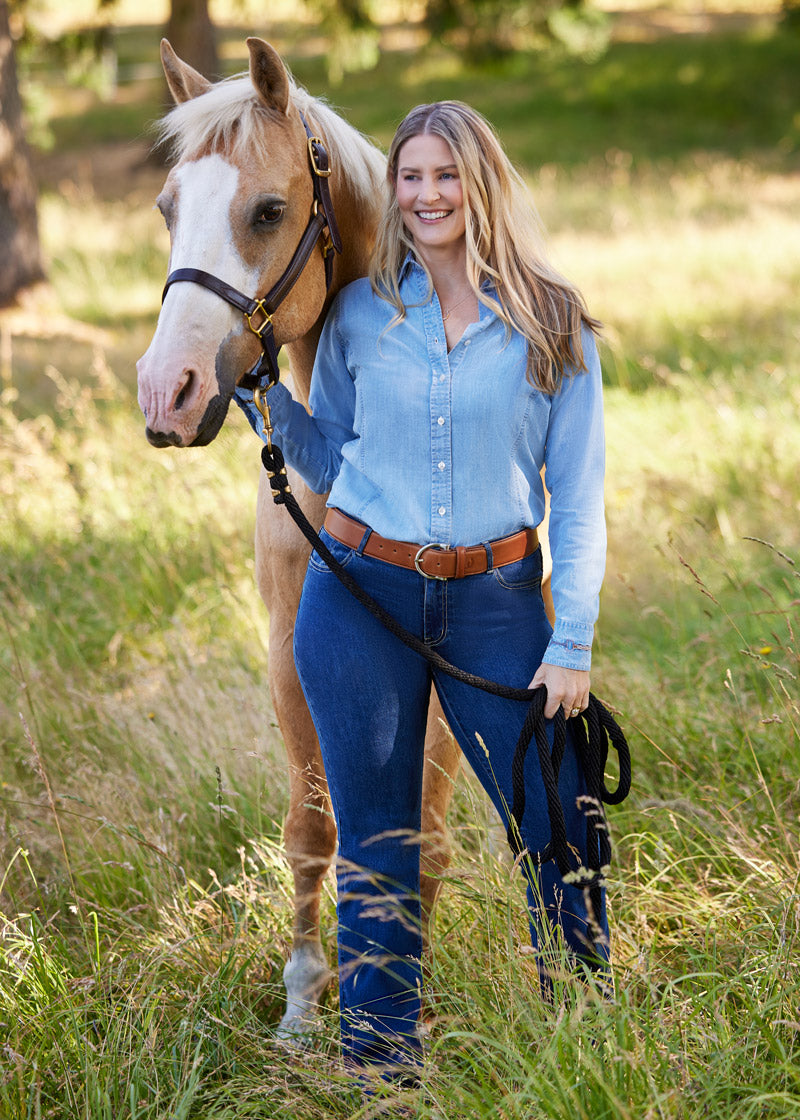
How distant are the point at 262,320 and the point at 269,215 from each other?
0.22 m

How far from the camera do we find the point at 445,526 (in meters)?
1.99

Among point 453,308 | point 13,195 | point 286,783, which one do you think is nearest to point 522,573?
point 453,308

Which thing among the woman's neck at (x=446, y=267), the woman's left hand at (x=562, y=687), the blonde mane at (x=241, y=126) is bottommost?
the woman's left hand at (x=562, y=687)

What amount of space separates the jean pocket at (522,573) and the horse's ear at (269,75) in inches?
42.0

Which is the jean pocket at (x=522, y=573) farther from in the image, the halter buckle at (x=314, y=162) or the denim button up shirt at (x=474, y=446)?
the halter buckle at (x=314, y=162)

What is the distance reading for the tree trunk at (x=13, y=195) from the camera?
819 cm

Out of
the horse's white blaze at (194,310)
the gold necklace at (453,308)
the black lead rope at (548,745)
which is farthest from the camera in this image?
the gold necklace at (453,308)

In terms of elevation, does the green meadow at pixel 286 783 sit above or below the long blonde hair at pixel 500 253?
below

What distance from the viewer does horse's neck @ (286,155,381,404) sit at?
2.32 metres

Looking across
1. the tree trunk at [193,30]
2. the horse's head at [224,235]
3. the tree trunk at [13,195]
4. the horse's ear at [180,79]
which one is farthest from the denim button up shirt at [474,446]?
the tree trunk at [193,30]

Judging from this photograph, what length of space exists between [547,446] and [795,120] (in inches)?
815

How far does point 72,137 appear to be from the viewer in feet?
77.5

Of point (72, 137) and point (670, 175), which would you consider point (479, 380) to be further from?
point (72, 137)

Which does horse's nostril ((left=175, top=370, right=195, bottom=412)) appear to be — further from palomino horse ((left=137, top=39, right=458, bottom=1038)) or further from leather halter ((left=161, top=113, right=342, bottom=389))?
leather halter ((left=161, top=113, right=342, bottom=389))
